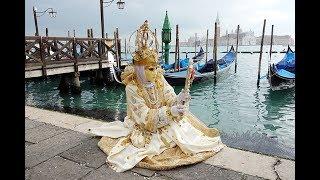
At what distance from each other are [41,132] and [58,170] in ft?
5.02

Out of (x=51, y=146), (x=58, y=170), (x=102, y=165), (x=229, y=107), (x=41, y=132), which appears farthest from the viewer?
(x=229, y=107)

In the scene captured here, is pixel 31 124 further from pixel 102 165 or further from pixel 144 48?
pixel 144 48

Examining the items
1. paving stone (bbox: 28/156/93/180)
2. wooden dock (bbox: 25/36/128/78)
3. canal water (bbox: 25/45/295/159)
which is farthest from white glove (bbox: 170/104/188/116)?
wooden dock (bbox: 25/36/128/78)

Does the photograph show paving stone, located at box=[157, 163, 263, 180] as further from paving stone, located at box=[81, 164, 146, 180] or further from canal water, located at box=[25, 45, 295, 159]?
canal water, located at box=[25, 45, 295, 159]

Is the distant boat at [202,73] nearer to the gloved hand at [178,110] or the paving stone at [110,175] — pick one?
Answer: the gloved hand at [178,110]

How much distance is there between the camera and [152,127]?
128 inches

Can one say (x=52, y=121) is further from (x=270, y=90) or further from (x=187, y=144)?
(x=270, y=90)

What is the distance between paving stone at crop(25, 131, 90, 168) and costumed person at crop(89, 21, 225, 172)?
51 centimetres

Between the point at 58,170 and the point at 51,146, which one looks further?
the point at 51,146

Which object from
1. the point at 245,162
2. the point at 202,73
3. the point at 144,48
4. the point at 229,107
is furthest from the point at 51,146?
the point at 202,73

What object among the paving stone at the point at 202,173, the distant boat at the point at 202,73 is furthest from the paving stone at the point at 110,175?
the distant boat at the point at 202,73

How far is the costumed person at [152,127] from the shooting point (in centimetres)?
310
